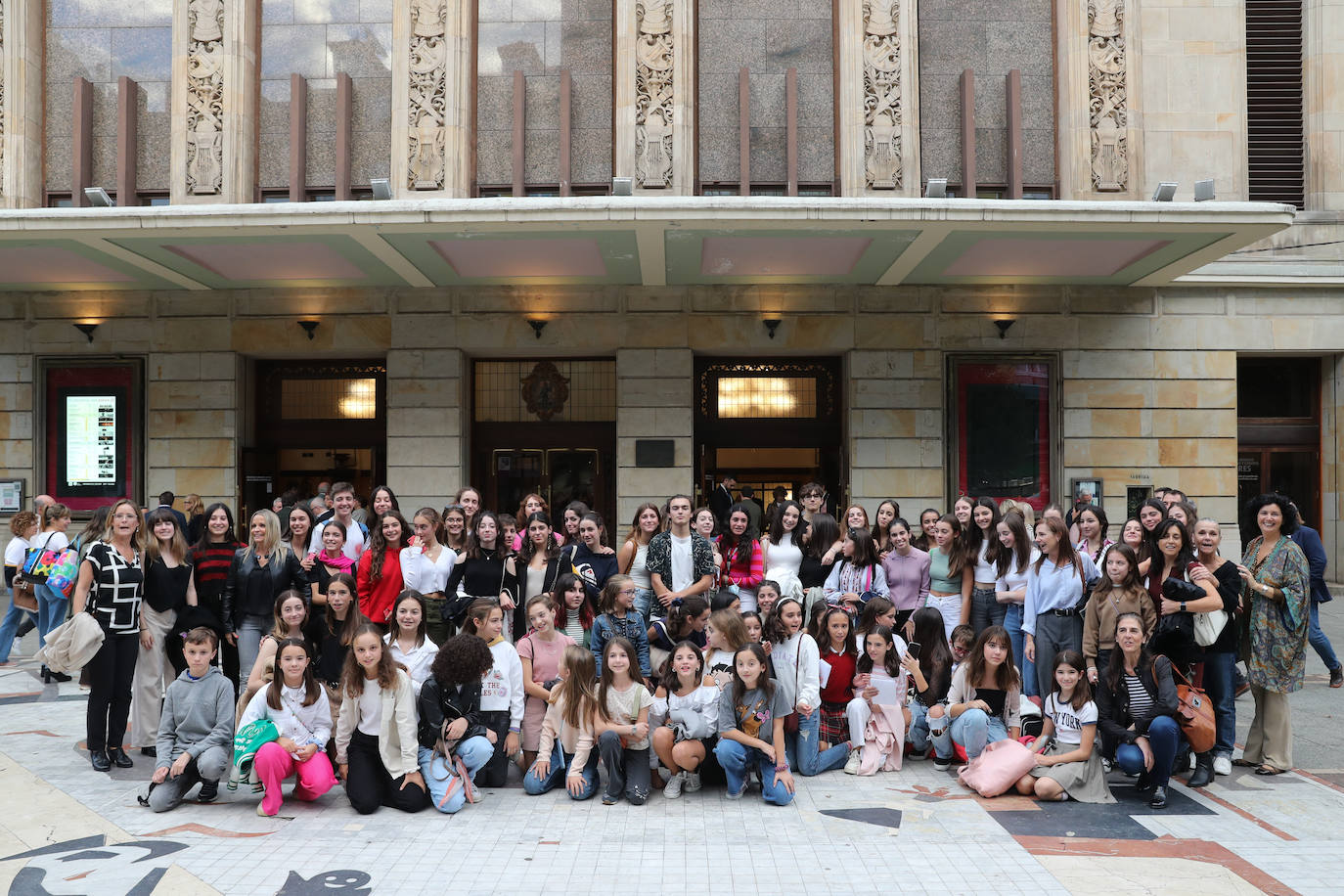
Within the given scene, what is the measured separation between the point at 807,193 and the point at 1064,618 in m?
10.7

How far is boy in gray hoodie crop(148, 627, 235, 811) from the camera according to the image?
21.9 ft

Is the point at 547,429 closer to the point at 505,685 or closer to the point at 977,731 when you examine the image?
the point at 505,685

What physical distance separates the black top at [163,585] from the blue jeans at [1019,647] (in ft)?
23.1

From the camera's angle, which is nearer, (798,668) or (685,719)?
(685,719)

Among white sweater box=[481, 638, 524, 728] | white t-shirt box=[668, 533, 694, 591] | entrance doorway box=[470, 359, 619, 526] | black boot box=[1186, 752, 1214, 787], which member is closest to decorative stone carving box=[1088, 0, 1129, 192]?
entrance doorway box=[470, 359, 619, 526]

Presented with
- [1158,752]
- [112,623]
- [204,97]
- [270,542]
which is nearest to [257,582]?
[270,542]

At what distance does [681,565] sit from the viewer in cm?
916

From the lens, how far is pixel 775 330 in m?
17.1

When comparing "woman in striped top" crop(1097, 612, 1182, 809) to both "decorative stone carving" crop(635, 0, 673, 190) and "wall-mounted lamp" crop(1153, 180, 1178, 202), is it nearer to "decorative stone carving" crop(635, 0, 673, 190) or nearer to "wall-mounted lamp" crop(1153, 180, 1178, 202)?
"wall-mounted lamp" crop(1153, 180, 1178, 202)

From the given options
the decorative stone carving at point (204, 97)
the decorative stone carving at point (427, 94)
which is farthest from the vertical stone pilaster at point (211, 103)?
the decorative stone carving at point (427, 94)

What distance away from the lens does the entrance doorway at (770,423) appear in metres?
17.8

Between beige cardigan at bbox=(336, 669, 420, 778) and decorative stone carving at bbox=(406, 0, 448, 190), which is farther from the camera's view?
decorative stone carving at bbox=(406, 0, 448, 190)

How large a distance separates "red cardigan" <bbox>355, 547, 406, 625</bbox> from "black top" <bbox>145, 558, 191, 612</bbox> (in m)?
1.49

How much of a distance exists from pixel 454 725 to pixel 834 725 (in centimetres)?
299
